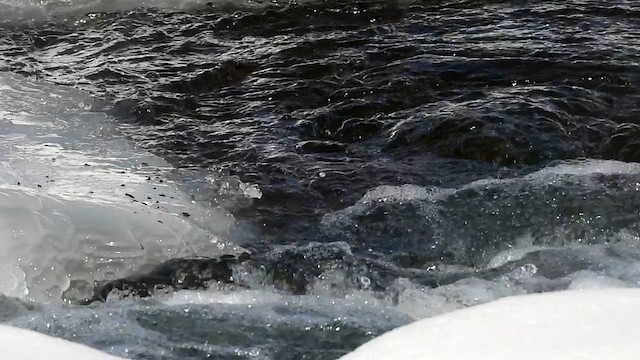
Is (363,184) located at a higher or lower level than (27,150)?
lower

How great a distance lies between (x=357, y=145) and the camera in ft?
15.7

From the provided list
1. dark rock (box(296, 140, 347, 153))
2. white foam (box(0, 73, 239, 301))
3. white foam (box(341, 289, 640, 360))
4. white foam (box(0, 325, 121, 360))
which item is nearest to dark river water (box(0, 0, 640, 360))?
dark rock (box(296, 140, 347, 153))

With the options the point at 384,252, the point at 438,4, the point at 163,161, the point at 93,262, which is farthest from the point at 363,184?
the point at 438,4

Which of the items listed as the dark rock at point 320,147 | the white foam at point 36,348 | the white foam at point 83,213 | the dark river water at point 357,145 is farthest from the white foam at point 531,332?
the dark rock at point 320,147

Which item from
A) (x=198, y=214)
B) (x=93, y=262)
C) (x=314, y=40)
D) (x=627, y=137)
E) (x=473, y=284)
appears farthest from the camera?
(x=314, y=40)

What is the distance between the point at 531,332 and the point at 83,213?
2.35 meters

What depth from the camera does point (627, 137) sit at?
4.62m

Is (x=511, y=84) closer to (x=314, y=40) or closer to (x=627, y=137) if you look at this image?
(x=627, y=137)

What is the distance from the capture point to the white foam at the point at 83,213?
3514 mm

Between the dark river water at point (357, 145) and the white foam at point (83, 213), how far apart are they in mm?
171

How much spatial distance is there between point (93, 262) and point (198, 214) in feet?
1.87

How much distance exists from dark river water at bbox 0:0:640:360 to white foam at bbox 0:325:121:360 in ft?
2.67

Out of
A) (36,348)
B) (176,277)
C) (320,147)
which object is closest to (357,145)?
(320,147)

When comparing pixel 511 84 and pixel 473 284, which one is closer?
pixel 473 284
